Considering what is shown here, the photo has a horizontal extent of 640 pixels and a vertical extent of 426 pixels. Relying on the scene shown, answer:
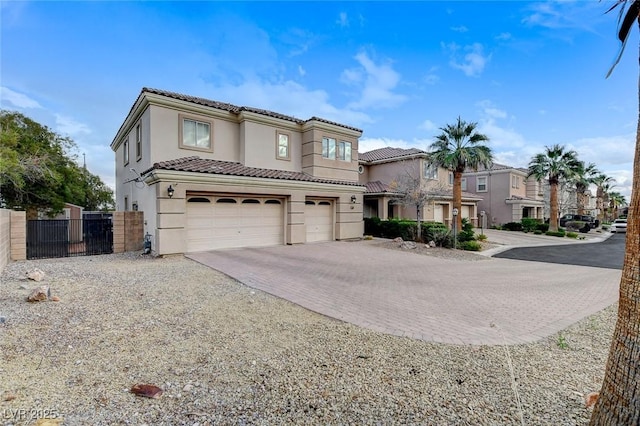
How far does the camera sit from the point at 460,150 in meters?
18.4

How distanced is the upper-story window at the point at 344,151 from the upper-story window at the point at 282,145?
11.4 ft

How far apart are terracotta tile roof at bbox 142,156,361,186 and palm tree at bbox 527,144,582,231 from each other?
21256mm

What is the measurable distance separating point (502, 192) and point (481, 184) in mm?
2542

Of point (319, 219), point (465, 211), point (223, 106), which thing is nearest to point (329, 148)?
point (319, 219)

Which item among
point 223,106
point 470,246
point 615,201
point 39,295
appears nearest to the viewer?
point 39,295

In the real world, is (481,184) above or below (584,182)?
below

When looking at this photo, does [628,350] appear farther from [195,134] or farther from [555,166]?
[555,166]

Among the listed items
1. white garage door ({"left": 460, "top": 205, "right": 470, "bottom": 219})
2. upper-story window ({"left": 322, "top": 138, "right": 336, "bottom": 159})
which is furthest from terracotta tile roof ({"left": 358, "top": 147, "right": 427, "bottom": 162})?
white garage door ({"left": 460, "top": 205, "right": 470, "bottom": 219})

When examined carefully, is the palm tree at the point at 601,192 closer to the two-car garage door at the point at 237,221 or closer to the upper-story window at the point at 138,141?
the two-car garage door at the point at 237,221

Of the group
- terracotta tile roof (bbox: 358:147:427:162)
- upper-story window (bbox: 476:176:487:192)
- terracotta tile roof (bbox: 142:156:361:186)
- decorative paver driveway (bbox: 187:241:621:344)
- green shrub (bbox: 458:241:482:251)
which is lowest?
decorative paver driveway (bbox: 187:241:621:344)

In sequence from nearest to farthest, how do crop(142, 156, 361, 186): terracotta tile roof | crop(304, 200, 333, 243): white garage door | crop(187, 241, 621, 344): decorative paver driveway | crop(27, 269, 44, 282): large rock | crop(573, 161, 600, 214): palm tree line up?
1. crop(187, 241, 621, 344): decorative paver driveway
2. crop(27, 269, 44, 282): large rock
3. crop(142, 156, 361, 186): terracotta tile roof
4. crop(304, 200, 333, 243): white garage door
5. crop(573, 161, 600, 214): palm tree

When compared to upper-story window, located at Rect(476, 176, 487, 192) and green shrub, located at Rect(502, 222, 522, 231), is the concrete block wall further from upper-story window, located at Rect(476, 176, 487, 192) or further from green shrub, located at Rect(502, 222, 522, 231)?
upper-story window, located at Rect(476, 176, 487, 192)

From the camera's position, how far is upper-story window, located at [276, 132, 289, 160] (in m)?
16.9

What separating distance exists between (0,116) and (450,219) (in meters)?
32.0
